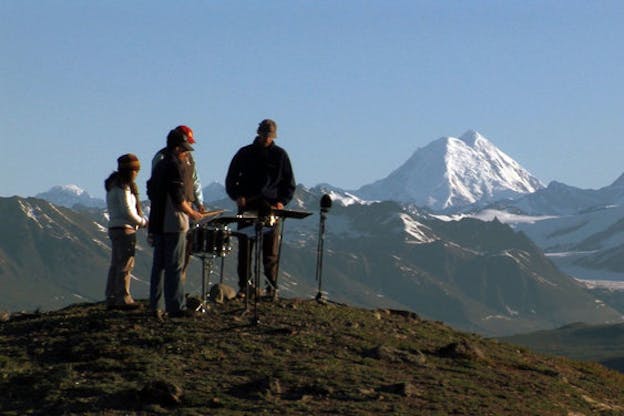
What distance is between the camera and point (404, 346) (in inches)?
934

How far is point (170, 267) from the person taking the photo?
23.4 meters

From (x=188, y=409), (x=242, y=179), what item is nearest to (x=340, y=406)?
(x=188, y=409)

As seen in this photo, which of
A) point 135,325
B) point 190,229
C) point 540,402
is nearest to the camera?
point 540,402

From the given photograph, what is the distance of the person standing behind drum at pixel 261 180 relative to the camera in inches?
1005

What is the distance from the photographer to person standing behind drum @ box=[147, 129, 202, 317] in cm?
2320

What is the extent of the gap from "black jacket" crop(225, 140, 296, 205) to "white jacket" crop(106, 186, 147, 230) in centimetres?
188

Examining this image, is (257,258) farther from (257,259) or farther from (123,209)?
(123,209)

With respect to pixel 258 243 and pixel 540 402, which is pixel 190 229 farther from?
pixel 540 402

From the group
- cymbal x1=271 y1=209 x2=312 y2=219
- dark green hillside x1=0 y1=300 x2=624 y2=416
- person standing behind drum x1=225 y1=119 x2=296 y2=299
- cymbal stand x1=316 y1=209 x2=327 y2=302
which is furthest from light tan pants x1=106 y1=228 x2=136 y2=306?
cymbal stand x1=316 y1=209 x2=327 y2=302

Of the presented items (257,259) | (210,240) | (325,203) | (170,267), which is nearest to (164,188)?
(170,267)

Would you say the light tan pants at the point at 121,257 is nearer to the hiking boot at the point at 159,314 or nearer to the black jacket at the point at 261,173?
the hiking boot at the point at 159,314

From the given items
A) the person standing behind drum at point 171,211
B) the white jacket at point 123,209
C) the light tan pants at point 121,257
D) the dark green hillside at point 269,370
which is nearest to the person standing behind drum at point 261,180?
the dark green hillside at point 269,370

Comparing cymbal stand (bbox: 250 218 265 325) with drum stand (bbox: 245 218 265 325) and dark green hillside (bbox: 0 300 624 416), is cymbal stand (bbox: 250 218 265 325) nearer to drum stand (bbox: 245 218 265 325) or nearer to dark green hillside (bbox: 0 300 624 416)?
drum stand (bbox: 245 218 265 325)

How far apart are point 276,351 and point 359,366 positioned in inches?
56.6
